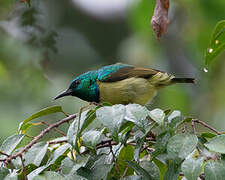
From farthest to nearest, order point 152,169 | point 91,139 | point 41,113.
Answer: point 41,113, point 152,169, point 91,139

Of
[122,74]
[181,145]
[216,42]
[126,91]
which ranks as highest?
[216,42]

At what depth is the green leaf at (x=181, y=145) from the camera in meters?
1.84

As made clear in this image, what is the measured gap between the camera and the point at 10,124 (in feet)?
17.9

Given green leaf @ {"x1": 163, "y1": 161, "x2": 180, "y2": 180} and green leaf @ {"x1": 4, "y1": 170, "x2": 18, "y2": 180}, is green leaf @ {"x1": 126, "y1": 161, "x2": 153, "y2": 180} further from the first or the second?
green leaf @ {"x1": 4, "y1": 170, "x2": 18, "y2": 180}

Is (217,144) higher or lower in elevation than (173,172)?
higher

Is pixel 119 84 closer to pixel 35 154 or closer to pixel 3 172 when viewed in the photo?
pixel 35 154

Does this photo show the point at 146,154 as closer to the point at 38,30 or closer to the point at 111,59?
the point at 38,30

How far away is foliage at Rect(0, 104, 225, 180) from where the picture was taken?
6.05 feet

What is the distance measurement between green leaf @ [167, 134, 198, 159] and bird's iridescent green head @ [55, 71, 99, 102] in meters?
2.31

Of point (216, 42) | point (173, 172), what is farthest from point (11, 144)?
point (216, 42)

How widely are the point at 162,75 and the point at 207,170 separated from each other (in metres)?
2.61

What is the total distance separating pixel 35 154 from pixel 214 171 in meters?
0.88

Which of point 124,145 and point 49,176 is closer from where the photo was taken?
point 49,176

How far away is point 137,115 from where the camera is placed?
6.29 ft
